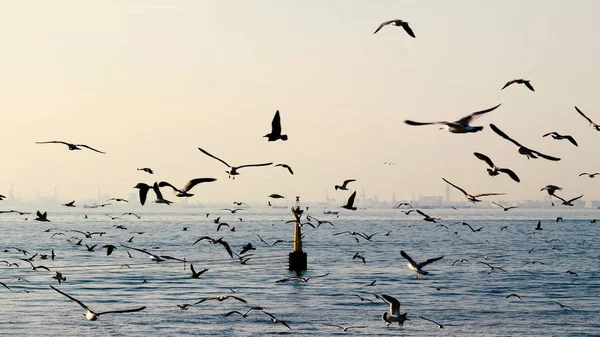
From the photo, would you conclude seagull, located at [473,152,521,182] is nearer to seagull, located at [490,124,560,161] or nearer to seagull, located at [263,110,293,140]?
seagull, located at [490,124,560,161]

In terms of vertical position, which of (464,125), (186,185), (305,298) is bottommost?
(305,298)

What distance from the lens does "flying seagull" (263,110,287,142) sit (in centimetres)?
2241

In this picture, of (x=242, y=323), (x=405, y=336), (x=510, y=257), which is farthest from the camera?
(x=510, y=257)

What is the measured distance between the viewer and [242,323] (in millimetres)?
38344

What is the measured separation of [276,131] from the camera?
74.5 ft

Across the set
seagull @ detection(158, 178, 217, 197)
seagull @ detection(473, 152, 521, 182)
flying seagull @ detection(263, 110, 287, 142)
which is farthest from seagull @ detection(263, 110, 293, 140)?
seagull @ detection(473, 152, 521, 182)

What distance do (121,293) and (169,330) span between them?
48.9ft

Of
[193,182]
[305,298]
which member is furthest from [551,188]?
[305,298]

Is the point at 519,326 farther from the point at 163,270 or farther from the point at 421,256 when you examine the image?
the point at 421,256

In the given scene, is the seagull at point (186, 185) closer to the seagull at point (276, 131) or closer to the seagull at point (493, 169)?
the seagull at point (276, 131)

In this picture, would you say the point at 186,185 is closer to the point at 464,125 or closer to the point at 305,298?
the point at 464,125

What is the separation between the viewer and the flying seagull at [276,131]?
22406 millimetres

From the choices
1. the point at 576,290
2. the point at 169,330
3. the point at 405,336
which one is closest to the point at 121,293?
the point at 169,330

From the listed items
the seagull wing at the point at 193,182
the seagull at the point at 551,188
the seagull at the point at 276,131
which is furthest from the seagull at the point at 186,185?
the seagull at the point at 551,188
